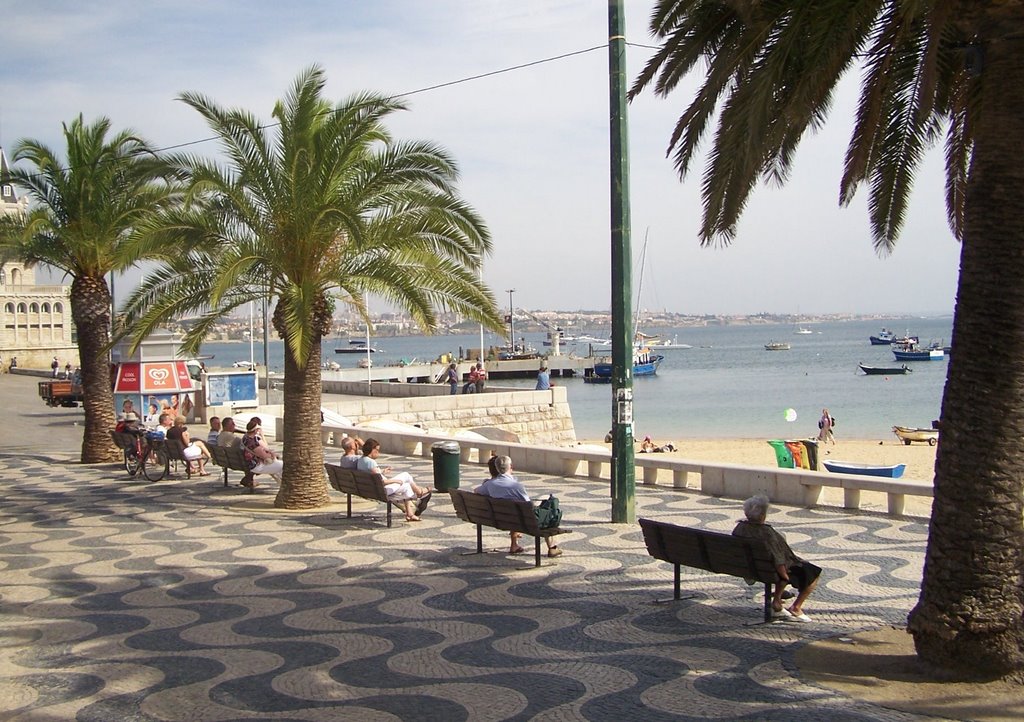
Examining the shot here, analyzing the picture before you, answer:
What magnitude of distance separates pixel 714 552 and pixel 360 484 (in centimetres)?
633

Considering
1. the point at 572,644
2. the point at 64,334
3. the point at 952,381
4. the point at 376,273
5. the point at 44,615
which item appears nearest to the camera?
the point at 952,381

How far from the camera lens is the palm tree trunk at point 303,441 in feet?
51.0

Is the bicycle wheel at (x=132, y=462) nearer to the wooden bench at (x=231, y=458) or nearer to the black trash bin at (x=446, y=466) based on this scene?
the wooden bench at (x=231, y=458)

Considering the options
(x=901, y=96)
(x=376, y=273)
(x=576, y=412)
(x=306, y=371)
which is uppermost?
(x=901, y=96)

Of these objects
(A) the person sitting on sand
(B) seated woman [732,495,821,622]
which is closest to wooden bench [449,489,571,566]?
(A) the person sitting on sand

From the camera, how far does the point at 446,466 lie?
16844 millimetres

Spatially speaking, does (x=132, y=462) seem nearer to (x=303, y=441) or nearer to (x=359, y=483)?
(x=303, y=441)

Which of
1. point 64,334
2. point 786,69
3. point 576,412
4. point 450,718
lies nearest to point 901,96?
point 786,69

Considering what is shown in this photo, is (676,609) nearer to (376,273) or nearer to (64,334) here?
(376,273)

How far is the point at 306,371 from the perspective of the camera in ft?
51.0

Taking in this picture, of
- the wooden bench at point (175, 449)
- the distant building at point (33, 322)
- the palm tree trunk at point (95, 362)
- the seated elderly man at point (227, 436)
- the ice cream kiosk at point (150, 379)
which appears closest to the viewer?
the seated elderly man at point (227, 436)

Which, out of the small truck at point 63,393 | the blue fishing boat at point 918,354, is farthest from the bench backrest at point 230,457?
the blue fishing boat at point 918,354

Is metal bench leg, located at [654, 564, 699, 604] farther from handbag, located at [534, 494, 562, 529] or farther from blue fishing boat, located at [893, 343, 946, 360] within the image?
blue fishing boat, located at [893, 343, 946, 360]

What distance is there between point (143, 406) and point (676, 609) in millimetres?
22376
